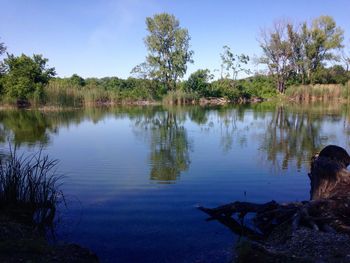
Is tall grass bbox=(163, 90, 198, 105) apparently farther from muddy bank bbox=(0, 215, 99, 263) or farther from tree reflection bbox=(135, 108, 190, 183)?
muddy bank bbox=(0, 215, 99, 263)

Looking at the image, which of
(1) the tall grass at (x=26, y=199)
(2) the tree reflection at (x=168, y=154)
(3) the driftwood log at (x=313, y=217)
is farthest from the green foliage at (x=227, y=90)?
(1) the tall grass at (x=26, y=199)

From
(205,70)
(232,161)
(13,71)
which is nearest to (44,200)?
(232,161)

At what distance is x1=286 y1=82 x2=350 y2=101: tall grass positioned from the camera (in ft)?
164

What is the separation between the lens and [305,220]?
5.58 meters

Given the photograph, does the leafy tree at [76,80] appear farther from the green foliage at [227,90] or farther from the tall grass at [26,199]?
the tall grass at [26,199]

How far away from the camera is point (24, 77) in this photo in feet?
159

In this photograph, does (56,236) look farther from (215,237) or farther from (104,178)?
(104,178)

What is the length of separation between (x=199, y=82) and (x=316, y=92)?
19.0 meters

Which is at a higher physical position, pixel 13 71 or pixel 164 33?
pixel 164 33

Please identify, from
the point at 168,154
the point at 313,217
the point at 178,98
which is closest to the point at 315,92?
the point at 178,98

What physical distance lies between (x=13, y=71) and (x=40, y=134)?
36.2m

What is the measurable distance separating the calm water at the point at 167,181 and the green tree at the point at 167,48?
40947 millimetres

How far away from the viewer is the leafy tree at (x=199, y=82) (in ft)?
193

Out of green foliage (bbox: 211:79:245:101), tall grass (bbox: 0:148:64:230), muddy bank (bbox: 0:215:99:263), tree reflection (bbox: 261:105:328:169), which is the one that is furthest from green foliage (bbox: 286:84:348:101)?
muddy bank (bbox: 0:215:99:263)
